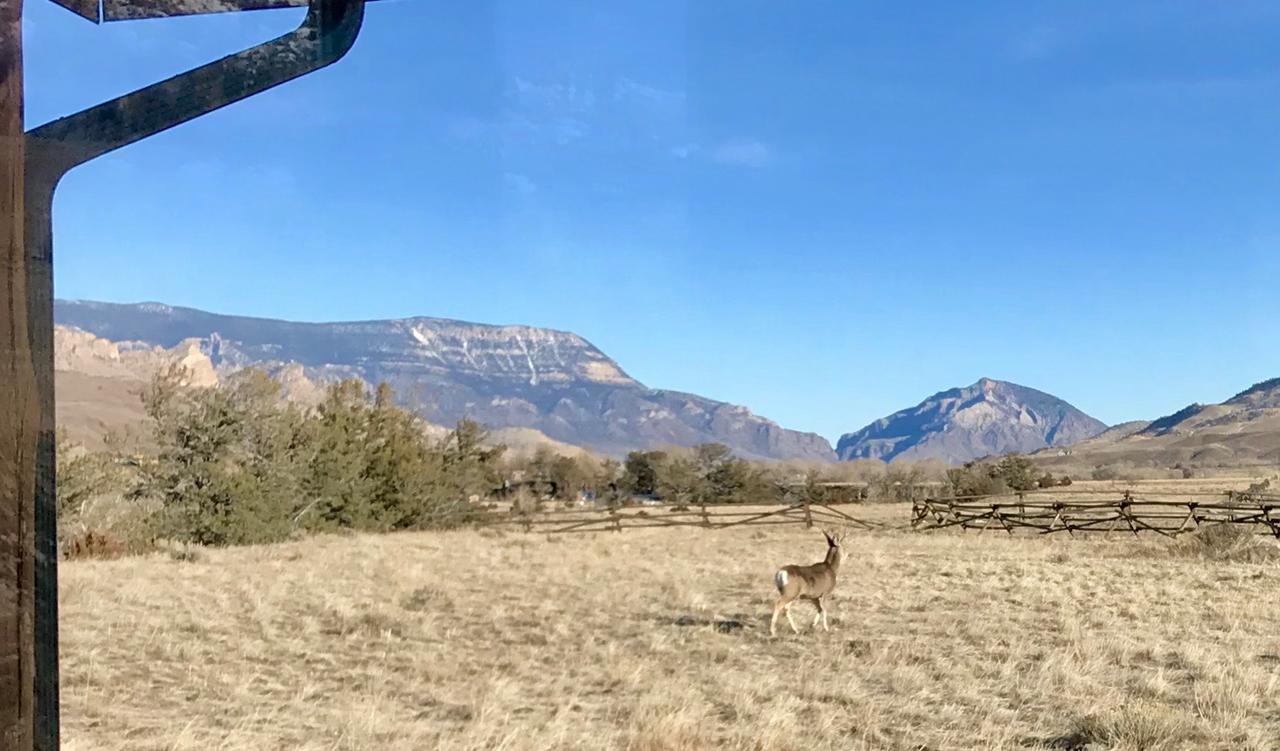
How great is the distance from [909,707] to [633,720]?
2.32 m

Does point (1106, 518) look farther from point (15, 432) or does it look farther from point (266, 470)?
point (15, 432)

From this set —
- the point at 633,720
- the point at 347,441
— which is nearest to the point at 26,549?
the point at 633,720

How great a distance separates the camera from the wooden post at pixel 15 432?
1.53 metres

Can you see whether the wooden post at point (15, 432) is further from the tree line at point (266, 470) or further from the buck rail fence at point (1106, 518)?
the buck rail fence at point (1106, 518)

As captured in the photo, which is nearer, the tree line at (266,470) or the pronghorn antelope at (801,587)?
the pronghorn antelope at (801,587)

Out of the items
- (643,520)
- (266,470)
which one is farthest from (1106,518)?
(266,470)

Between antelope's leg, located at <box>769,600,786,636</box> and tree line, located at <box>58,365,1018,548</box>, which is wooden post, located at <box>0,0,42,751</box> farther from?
tree line, located at <box>58,365,1018,548</box>

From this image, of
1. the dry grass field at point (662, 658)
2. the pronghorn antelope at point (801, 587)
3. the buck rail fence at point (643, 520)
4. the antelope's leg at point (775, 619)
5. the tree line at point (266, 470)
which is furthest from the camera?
the buck rail fence at point (643, 520)

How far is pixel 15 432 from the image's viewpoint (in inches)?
61.3

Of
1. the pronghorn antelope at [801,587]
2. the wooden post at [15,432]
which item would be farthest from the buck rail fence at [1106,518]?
the wooden post at [15,432]

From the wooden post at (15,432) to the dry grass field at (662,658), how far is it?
5.01 meters

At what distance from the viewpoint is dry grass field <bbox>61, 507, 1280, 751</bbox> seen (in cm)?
678

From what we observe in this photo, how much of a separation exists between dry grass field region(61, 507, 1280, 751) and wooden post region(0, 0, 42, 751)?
5012 mm

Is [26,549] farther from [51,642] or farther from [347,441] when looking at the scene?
[347,441]
